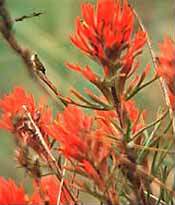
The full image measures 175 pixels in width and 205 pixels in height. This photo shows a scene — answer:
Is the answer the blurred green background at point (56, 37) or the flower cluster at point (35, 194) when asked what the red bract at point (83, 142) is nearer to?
the flower cluster at point (35, 194)

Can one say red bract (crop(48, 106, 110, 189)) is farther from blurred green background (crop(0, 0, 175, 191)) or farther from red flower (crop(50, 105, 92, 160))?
blurred green background (crop(0, 0, 175, 191))

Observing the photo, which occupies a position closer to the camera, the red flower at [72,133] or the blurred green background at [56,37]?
the red flower at [72,133]

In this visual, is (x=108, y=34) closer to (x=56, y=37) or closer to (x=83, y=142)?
(x=83, y=142)

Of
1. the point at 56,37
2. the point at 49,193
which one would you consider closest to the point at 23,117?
the point at 49,193

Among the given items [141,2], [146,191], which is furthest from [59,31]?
[146,191]

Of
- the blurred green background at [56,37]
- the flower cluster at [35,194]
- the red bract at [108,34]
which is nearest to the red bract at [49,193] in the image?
the flower cluster at [35,194]

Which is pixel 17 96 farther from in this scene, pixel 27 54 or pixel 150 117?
pixel 150 117

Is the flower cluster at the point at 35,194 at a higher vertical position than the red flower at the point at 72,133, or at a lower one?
lower
